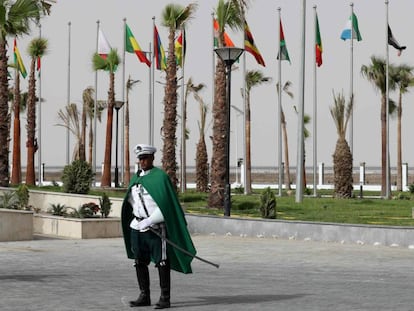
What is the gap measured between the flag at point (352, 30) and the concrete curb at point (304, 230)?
26.6 m

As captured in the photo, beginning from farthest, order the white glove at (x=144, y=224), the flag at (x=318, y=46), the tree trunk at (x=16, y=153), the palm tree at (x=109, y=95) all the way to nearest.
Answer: the palm tree at (x=109, y=95) → the flag at (x=318, y=46) → the tree trunk at (x=16, y=153) → the white glove at (x=144, y=224)

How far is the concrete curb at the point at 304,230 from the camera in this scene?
65.1 ft

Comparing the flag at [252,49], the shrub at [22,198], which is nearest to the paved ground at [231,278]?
the shrub at [22,198]

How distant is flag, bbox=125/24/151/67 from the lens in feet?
164

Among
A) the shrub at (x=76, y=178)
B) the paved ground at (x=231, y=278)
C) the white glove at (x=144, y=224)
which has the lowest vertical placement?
the paved ground at (x=231, y=278)

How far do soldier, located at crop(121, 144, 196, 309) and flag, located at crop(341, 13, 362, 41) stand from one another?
3908 centimetres

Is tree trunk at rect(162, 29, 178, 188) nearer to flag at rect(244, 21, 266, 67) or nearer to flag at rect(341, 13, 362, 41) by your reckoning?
flag at rect(244, 21, 266, 67)

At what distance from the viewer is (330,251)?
18500mm

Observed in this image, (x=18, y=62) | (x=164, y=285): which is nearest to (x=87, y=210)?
(x=164, y=285)

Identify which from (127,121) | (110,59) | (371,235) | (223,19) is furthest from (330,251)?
(127,121)

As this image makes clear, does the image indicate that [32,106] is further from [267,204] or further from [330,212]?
[267,204]

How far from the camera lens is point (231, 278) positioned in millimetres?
13555

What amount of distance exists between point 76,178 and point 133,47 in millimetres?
20813

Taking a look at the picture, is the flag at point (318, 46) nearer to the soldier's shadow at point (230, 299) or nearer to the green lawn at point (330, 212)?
the green lawn at point (330, 212)
